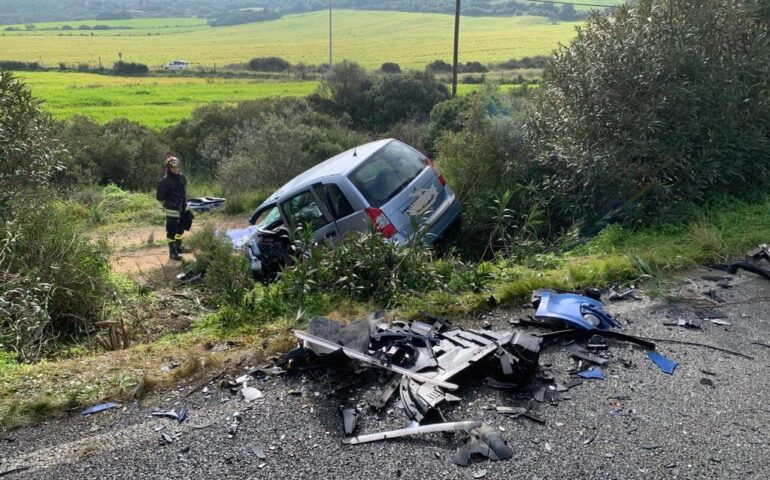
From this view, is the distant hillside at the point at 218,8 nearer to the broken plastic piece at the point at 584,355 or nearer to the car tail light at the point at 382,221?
the car tail light at the point at 382,221

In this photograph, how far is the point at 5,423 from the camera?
351 cm

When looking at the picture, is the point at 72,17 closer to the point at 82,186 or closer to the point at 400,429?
the point at 82,186

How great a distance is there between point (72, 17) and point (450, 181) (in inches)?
6276

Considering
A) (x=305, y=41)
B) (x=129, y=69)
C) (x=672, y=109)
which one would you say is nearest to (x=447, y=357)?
(x=672, y=109)

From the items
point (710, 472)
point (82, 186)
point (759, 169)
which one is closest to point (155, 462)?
point (710, 472)

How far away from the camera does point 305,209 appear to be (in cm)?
798

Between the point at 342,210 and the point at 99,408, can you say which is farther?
the point at 342,210

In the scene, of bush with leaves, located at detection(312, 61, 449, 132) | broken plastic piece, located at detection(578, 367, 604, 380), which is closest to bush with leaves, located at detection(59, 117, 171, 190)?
bush with leaves, located at detection(312, 61, 449, 132)

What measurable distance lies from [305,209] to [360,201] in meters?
0.90

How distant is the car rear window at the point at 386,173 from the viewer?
24.9 feet

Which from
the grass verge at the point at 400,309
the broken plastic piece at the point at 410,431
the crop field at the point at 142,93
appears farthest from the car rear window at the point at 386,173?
the crop field at the point at 142,93

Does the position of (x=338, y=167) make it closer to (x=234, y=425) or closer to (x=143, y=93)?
(x=234, y=425)

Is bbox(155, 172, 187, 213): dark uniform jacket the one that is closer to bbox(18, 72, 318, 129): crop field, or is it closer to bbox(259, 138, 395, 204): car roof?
bbox(259, 138, 395, 204): car roof

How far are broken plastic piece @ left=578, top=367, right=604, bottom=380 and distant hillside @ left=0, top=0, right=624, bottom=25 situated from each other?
274ft
